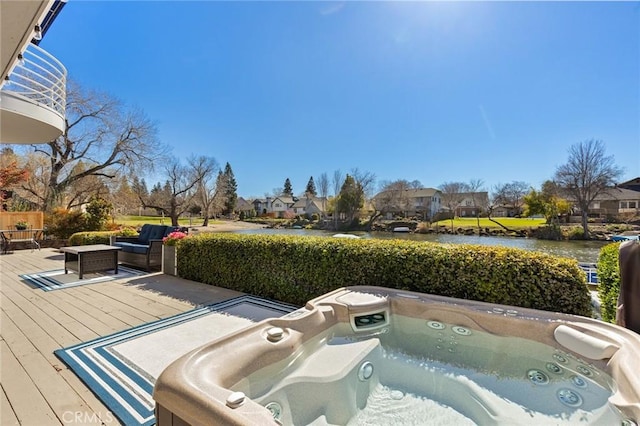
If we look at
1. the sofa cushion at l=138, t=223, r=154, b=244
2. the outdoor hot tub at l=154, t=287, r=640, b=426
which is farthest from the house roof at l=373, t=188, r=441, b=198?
the outdoor hot tub at l=154, t=287, r=640, b=426

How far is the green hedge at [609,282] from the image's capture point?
9.02 ft

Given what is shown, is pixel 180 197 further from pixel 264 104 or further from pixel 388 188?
pixel 388 188

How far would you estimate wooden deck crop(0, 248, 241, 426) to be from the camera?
1916mm

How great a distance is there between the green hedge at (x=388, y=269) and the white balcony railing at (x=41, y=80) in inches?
161

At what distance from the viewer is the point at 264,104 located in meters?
15.3

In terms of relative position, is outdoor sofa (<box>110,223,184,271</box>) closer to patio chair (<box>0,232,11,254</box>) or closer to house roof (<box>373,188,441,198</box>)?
patio chair (<box>0,232,11,254</box>)

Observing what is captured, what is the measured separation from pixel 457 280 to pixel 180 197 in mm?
29571

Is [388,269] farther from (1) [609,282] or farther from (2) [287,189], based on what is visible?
(2) [287,189]

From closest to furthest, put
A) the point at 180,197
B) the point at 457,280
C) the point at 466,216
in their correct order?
1. the point at 457,280
2. the point at 180,197
3. the point at 466,216

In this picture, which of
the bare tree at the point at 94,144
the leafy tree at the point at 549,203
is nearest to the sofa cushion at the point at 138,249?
the bare tree at the point at 94,144

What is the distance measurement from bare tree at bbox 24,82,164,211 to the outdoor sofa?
1161cm

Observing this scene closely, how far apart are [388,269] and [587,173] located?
2702 centimetres

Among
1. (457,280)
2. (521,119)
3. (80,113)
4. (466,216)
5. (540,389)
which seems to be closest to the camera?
(540,389)

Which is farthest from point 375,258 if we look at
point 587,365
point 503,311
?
point 587,365
